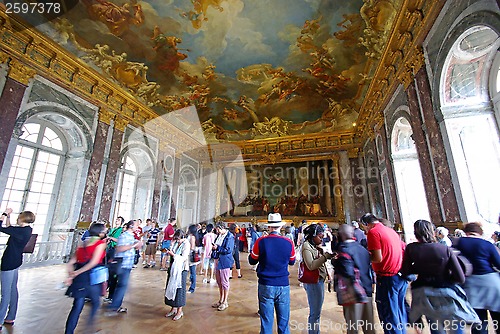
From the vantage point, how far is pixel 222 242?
4262mm

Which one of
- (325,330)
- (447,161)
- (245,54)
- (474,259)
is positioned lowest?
(325,330)

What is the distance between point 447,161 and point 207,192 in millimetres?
13332

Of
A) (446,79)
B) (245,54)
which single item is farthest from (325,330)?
(245,54)

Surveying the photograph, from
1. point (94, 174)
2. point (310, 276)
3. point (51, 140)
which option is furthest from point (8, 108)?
point (310, 276)

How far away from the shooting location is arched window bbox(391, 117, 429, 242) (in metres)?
8.34

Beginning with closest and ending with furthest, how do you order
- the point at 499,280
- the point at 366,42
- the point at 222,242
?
the point at 499,280 < the point at 222,242 < the point at 366,42

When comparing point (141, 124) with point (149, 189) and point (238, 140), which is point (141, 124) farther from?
point (238, 140)

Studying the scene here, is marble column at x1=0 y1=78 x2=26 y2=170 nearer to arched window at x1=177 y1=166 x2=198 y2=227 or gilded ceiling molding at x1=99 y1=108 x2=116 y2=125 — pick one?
gilded ceiling molding at x1=99 y1=108 x2=116 y2=125

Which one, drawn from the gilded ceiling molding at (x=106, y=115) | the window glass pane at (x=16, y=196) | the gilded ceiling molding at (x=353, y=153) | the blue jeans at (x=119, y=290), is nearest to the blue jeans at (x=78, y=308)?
the blue jeans at (x=119, y=290)

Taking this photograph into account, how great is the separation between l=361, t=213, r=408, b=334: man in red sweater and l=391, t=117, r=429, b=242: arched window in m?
6.79

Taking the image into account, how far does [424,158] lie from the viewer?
6.00 m

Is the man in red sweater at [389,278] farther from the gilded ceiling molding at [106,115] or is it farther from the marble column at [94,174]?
the gilded ceiling molding at [106,115]

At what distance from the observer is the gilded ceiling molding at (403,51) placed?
577 cm

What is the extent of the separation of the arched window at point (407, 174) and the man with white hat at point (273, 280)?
25.1 ft
